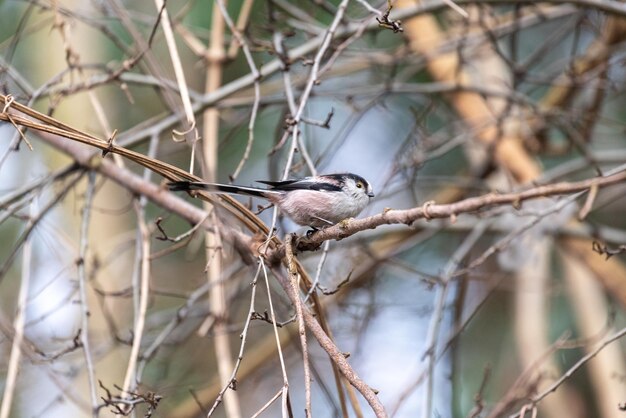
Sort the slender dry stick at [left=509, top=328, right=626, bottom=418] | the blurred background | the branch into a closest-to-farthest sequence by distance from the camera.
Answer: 1. the branch
2. the slender dry stick at [left=509, top=328, right=626, bottom=418]
3. the blurred background

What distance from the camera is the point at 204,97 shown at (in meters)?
3.64

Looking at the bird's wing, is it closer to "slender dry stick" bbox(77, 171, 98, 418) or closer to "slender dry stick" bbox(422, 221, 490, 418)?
"slender dry stick" bbox(422, 221, 490, 418)

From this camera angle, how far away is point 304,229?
3160 mm

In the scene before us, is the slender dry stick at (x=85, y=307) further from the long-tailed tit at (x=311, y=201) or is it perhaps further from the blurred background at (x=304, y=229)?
the long-tailed tit at (x=311, y=201)

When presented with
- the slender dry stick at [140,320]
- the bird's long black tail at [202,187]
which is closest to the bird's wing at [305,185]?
the bird's long black tail at [202,187]

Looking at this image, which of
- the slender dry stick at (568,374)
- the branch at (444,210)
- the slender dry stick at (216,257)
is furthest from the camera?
the slender dry stick at (216,257)

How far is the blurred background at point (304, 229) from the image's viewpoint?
10.3 ft

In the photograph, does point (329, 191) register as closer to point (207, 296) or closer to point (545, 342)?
point (207, 296)

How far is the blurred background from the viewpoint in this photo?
10.3 ft

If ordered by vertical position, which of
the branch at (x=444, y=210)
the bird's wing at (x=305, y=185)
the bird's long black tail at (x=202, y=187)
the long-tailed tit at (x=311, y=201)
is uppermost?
the bird's wing at (x=305, y=185)

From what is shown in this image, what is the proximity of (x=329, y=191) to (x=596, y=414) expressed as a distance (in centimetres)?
363

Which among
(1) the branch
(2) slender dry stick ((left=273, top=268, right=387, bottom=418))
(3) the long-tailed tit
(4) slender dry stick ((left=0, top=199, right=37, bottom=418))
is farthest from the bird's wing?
(4) slender dry stick ((left=0, top=199, right=37, bottom=418))

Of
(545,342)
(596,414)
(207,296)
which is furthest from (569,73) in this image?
(596,414)

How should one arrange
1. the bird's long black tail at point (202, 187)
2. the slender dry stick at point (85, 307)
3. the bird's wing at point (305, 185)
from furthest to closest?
the bird's wing at point (305, 185) → the slender dry stick at point (85, 307) → the bird's long black tail at point (202, 187)
